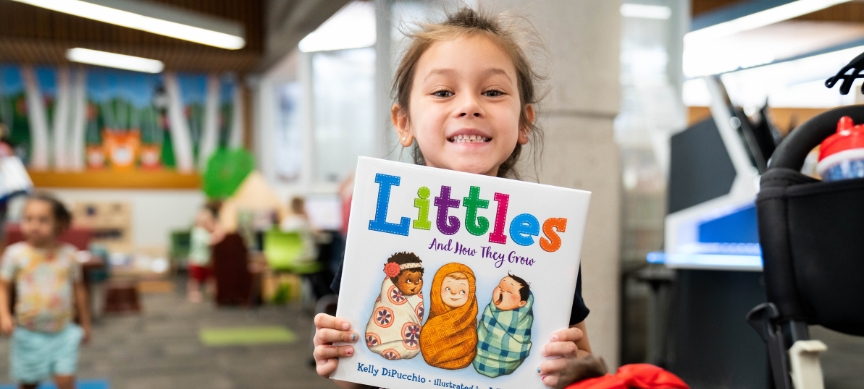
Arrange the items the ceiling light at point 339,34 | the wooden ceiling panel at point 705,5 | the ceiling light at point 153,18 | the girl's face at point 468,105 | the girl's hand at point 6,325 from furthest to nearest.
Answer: the wooden ceiling panel at point 705,5
the ceiling light at point 153,18
the ceiling light at point 339,34
the girl's hand at point 6,325
the girl's face at point 468,105

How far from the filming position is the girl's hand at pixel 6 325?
302 centimetres

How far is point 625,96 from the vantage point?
14.2 feet

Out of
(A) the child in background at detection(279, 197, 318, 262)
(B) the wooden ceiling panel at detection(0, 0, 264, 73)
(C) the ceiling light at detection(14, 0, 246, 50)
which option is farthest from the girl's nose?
(B) the wooden ceiling panel at detection(0, 0, 264, 73)

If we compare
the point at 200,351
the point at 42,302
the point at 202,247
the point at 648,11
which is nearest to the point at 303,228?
the point at 202,247

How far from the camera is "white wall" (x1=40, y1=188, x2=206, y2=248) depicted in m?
11.2

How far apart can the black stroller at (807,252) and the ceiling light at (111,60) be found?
10.6 metres

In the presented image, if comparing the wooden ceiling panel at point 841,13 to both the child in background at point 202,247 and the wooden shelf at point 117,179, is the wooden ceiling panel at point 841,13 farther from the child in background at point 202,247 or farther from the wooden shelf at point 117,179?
the wooden shelf at point 117,179

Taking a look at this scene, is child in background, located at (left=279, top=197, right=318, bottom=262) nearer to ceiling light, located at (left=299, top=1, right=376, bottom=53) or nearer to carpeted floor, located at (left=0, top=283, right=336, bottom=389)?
carpeted floor, located at (left=0, top=283, right=336, bottom=389)

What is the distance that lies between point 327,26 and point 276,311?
3.24m

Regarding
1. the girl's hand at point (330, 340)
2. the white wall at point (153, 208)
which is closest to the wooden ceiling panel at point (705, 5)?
the white wall at point (153, 208)

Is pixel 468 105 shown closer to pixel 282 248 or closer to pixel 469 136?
pixel 469 136

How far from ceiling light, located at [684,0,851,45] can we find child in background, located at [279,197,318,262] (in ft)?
13.8

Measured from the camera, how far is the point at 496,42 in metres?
1.03

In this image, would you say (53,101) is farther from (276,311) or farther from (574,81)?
(574,81)
